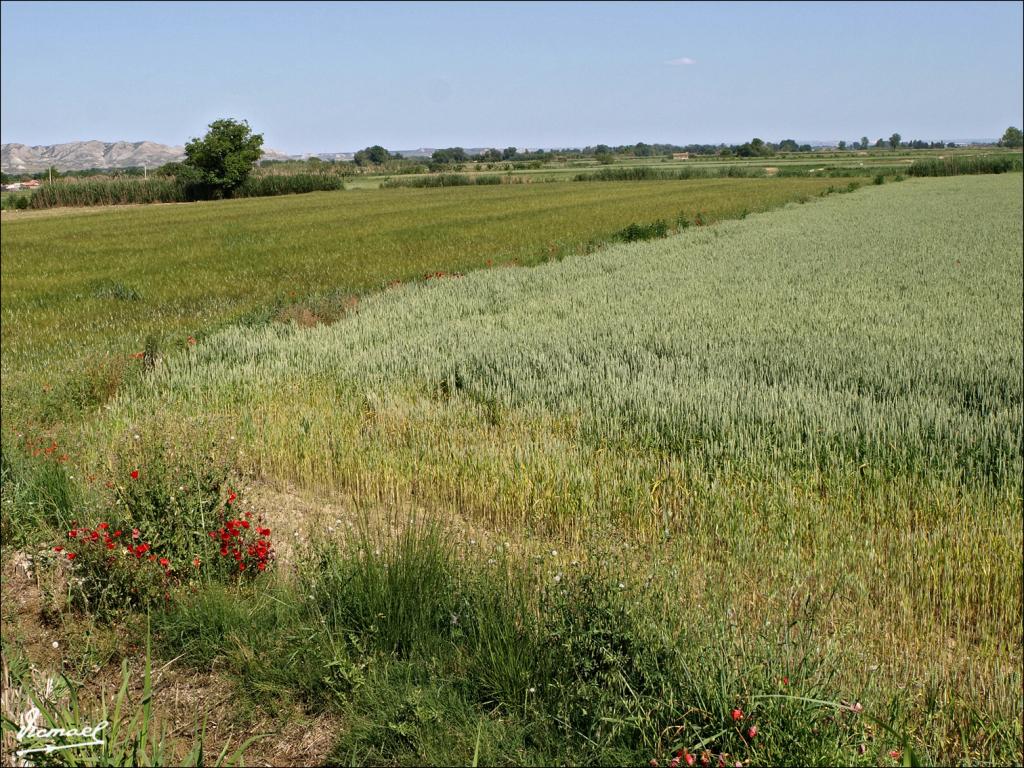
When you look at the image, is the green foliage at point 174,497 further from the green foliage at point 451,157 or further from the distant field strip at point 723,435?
the green foliage at point 451,157

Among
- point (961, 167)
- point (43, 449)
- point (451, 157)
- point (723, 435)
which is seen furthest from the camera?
point (451, 157)

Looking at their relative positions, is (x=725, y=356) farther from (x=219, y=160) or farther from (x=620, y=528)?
(x=219, y=160)

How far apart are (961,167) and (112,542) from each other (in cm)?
10675

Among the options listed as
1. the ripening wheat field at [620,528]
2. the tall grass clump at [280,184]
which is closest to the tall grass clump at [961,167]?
the tall grass clump at [280,184]

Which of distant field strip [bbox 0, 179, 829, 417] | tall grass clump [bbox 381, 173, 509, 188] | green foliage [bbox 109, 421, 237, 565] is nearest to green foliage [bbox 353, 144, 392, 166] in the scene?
tall grass clump [bbox 381, 173, 509, 188]

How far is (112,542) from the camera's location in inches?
182

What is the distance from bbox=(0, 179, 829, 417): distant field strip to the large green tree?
1393 inches

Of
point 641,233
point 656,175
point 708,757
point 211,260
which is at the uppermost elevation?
point 656,175

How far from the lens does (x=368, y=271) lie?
68.1 ft

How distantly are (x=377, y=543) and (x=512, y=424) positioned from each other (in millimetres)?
2687

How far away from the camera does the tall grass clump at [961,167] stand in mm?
90625

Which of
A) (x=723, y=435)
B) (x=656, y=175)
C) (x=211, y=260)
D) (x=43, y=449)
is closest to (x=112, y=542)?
(x=43, y=449)

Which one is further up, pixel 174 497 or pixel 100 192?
pixel 100 192

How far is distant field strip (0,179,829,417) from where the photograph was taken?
507 inches
